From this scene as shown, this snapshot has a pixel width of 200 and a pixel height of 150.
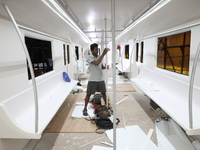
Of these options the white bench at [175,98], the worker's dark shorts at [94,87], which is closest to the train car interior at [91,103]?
the white bench at [175,98]

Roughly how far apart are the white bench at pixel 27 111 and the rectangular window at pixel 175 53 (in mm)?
2344

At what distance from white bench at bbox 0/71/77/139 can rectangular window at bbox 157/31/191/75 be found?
234cm

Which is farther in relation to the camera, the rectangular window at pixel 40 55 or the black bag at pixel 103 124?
the rectangular window at pixel 40 55

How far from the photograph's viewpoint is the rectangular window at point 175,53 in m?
2.69

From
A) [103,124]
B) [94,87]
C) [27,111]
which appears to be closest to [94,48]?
[94,87]

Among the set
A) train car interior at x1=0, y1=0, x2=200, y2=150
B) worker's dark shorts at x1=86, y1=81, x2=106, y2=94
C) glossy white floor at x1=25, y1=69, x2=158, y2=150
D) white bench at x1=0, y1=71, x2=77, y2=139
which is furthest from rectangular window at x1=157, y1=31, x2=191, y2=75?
white bench at x1=0, y1=71, x2=77, y2=139

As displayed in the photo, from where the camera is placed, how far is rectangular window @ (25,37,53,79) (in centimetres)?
292

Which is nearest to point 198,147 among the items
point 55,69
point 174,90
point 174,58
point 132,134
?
point 132,134

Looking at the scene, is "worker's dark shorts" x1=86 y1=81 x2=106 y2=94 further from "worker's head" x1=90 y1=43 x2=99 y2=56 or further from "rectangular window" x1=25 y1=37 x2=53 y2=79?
"rectangular window" x1=25 y1=37 x2=53 y2=79

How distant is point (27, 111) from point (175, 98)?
2.43 m

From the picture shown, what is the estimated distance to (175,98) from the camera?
266 cm

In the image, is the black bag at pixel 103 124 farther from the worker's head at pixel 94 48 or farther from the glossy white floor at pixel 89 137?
the worker's head at pixel 94 48

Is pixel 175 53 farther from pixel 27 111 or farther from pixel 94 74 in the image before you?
pixel 27 111

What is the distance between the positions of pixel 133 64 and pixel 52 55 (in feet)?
11.0
